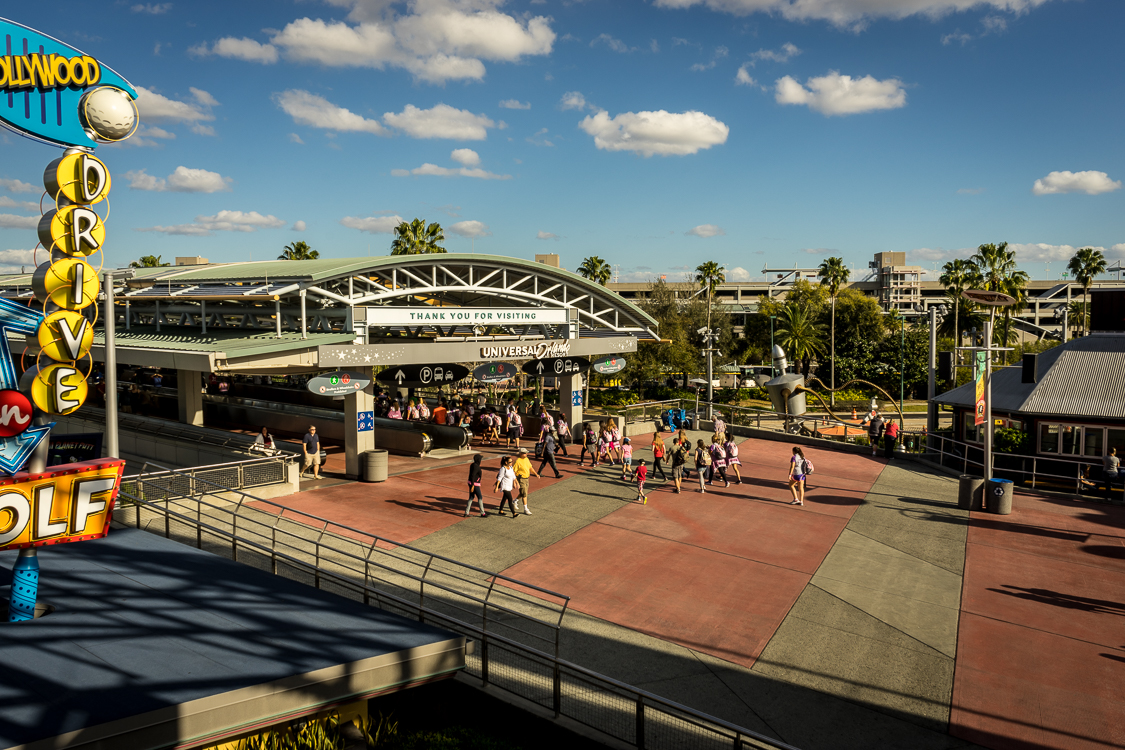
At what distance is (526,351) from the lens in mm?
24484

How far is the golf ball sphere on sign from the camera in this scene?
354 inches

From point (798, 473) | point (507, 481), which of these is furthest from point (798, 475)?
point (507, 481)

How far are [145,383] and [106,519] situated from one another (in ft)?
104

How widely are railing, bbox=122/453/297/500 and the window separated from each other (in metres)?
21.2

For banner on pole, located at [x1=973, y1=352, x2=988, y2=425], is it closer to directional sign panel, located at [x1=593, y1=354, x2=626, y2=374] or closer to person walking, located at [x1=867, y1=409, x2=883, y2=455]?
person walking, located at [x1=867, y1=409, x2=883, y2=455]

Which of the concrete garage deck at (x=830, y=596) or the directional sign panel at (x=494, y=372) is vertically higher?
the directional sign panel at (x=494, y=372)

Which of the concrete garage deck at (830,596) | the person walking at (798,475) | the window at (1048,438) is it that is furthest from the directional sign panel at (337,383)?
the window at (1048,438)

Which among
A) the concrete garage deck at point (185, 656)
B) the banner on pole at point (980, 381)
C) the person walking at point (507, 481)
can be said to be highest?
the banner on pole at point (980, 381)

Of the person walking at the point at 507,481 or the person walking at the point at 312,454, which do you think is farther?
the person walking at the point at 312,454

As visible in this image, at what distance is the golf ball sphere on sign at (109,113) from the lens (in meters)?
8.99

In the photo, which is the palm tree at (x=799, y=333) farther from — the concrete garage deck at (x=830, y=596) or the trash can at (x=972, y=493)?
the trash can at (x=972, y=493)

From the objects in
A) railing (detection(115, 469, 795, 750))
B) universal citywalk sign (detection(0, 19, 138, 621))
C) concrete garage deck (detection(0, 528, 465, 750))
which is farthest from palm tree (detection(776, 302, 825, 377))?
universal citywalk sign (detection(0, 19, 138, 621))

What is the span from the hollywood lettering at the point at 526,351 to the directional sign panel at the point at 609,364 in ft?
6.62

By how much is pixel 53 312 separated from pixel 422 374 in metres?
13.6
